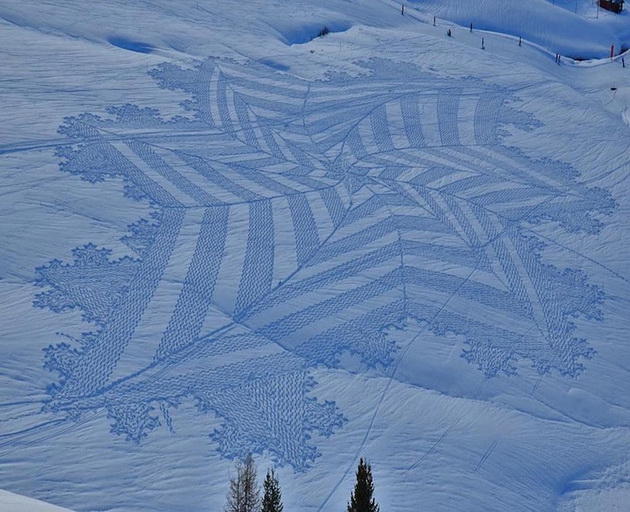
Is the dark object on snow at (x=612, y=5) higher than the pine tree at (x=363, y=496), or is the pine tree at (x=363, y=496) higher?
the dark object on snow at (x=612, y=5)

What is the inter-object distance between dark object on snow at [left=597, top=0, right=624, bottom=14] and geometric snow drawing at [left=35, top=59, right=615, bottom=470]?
996 centimetres

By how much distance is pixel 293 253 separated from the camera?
35.8 feet

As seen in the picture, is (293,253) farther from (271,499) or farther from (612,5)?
(612,5)

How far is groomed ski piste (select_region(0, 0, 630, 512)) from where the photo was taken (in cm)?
820

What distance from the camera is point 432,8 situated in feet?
69.1

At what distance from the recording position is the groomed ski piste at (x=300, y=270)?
8.20m

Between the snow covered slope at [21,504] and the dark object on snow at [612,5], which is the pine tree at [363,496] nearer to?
the snow covered slope at [21,504]

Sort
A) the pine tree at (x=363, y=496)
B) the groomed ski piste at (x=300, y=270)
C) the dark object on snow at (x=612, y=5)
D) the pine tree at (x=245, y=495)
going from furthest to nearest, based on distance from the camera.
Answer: the dark object on snow at (x=612, y=5) < the groomed ski piste at (x=300, y=270) < the pine tree at (x=245, y=495) < the pine tree at (x=363, y=496)

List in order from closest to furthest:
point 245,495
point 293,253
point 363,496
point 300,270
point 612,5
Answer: point 363,496 < point 245,495 < point 300,270 < point 293,253 < point 612,5

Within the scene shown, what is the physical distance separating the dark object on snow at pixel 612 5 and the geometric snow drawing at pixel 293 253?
32.7 ft

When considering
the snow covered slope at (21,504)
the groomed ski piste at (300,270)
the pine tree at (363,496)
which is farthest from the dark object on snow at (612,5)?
the snow covered slope at (21,504)

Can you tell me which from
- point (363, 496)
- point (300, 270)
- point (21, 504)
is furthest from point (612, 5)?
point (21, 504)

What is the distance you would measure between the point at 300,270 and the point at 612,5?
16.7 m

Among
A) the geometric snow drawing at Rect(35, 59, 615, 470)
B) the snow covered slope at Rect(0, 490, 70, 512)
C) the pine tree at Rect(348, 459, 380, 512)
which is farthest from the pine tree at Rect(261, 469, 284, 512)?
the snow covered slope at Rect(0, 490, 70, 512)
